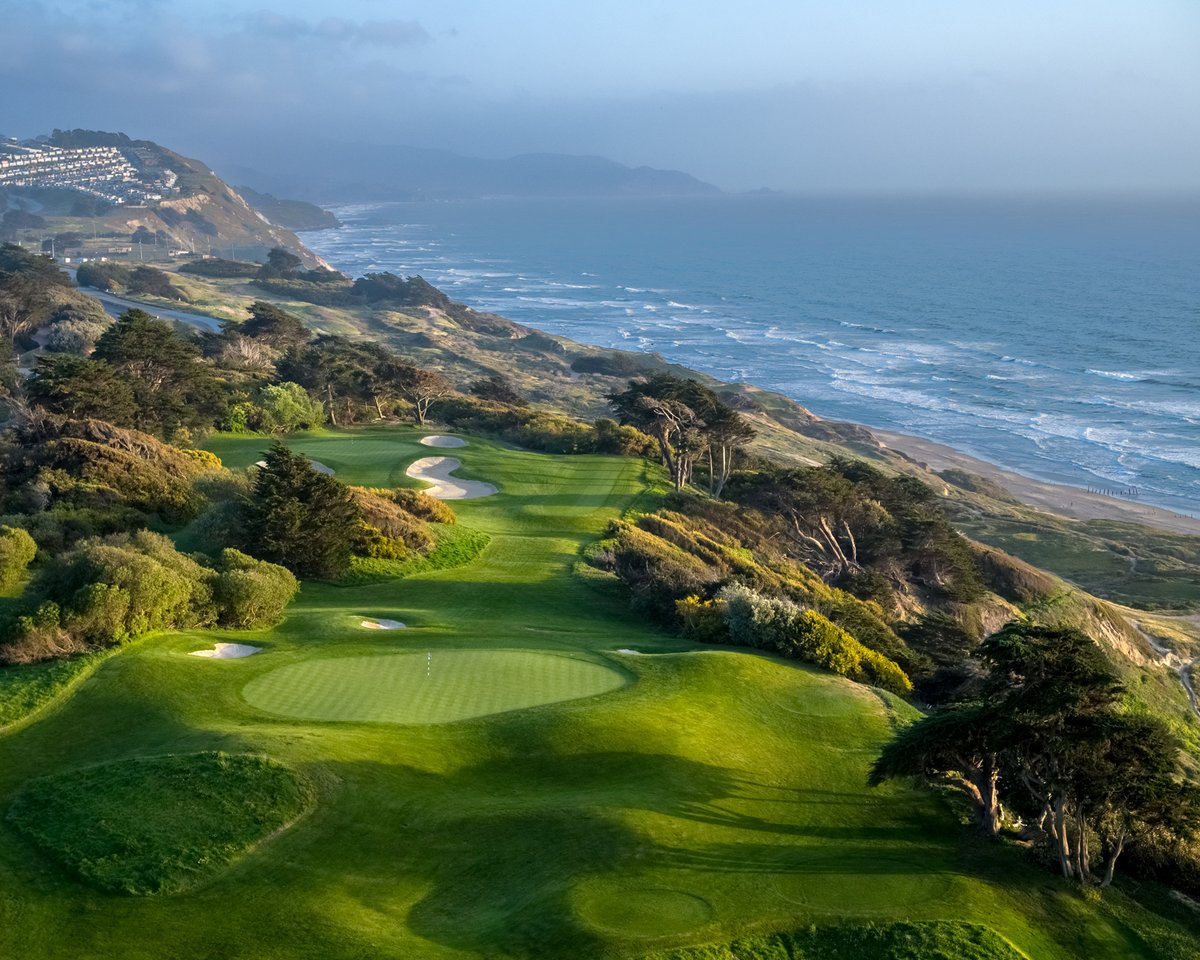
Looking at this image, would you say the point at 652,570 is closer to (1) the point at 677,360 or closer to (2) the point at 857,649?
(2) the point at 857,649

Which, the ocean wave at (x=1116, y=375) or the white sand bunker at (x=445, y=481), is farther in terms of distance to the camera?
the ocean wave at (x=1116, y=375)

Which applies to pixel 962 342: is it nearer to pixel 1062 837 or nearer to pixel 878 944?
pixel 1062 837

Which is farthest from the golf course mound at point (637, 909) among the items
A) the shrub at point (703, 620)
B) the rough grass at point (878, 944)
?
the shrub at point (703, 620)

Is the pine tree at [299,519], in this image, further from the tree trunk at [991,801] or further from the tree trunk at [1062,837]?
the tree trunk at [1062,837]

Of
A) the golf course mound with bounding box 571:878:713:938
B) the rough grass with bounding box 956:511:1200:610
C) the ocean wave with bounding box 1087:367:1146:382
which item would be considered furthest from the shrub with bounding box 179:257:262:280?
the golf course mound with bounding box 571:878:713:938

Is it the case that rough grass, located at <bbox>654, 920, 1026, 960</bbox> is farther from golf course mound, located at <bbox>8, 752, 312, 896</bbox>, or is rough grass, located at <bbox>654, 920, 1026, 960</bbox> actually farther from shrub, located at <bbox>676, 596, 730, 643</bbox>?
shrub, located at <bbox>676, 596, 730, 643</bbox>

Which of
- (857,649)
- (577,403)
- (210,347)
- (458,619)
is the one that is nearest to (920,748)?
(857,649)
